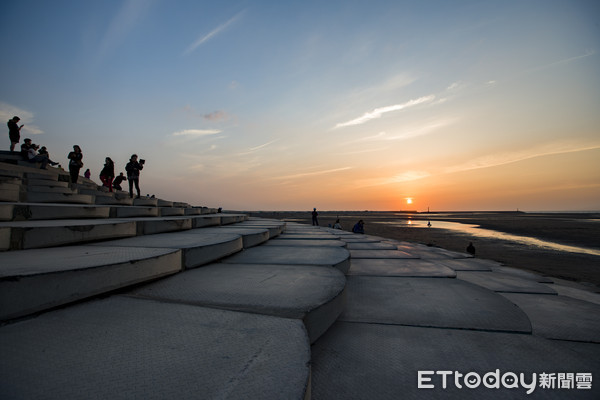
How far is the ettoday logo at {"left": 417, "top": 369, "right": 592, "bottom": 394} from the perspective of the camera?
1.39 meters

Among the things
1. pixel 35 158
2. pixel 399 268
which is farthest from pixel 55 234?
pixel 35 158

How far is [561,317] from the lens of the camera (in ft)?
7.67

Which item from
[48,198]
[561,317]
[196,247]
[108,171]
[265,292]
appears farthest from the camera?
[108,171]

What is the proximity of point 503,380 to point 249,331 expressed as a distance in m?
1.49

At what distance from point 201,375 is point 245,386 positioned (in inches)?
7.6

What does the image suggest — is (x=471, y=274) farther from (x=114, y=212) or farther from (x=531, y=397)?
(x=114, y=212)

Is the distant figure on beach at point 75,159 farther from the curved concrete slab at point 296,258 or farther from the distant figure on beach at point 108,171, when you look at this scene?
the curved concrete slab at point 296,258

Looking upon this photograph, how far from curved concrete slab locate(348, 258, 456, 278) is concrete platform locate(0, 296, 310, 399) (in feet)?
7.18

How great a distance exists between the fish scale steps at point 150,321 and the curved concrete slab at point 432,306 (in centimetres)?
35

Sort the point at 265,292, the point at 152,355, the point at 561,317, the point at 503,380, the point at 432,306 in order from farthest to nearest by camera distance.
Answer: the point at 561,317 → the point at 432,306 → the point at 265,292 → the point at 503,380 → the point at 152,355

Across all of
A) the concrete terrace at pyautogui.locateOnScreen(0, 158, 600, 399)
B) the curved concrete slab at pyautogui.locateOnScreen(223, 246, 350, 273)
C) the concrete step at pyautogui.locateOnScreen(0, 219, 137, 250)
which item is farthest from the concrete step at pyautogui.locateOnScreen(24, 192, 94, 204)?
the curved concrete slab at pyautogui.locateOnScreen(223, 246, 350, 273)

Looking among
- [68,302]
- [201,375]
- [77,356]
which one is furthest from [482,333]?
[68,302]

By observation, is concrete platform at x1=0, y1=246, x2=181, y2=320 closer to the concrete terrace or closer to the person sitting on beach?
the concrete terrace

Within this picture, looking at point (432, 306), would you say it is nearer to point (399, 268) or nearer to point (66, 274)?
point (399, 268)
